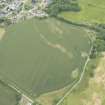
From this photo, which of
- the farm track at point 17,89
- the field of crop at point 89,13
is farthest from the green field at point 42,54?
the field of crop at point 89,13

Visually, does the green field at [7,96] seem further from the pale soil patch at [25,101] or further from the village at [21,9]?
the village at [21,9]

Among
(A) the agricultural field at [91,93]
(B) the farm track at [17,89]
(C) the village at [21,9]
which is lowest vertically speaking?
(A) the agricultural field at [91,93]

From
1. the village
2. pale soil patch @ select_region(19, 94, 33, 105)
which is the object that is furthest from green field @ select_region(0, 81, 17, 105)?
the village

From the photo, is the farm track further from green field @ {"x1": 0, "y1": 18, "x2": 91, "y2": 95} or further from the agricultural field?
the agricultural field

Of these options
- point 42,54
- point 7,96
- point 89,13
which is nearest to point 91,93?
point 42,54

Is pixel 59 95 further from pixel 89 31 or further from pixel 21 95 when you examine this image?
pixel 89 31

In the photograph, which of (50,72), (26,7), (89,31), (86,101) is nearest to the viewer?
(86,101)

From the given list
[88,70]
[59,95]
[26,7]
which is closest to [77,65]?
[88,70]
